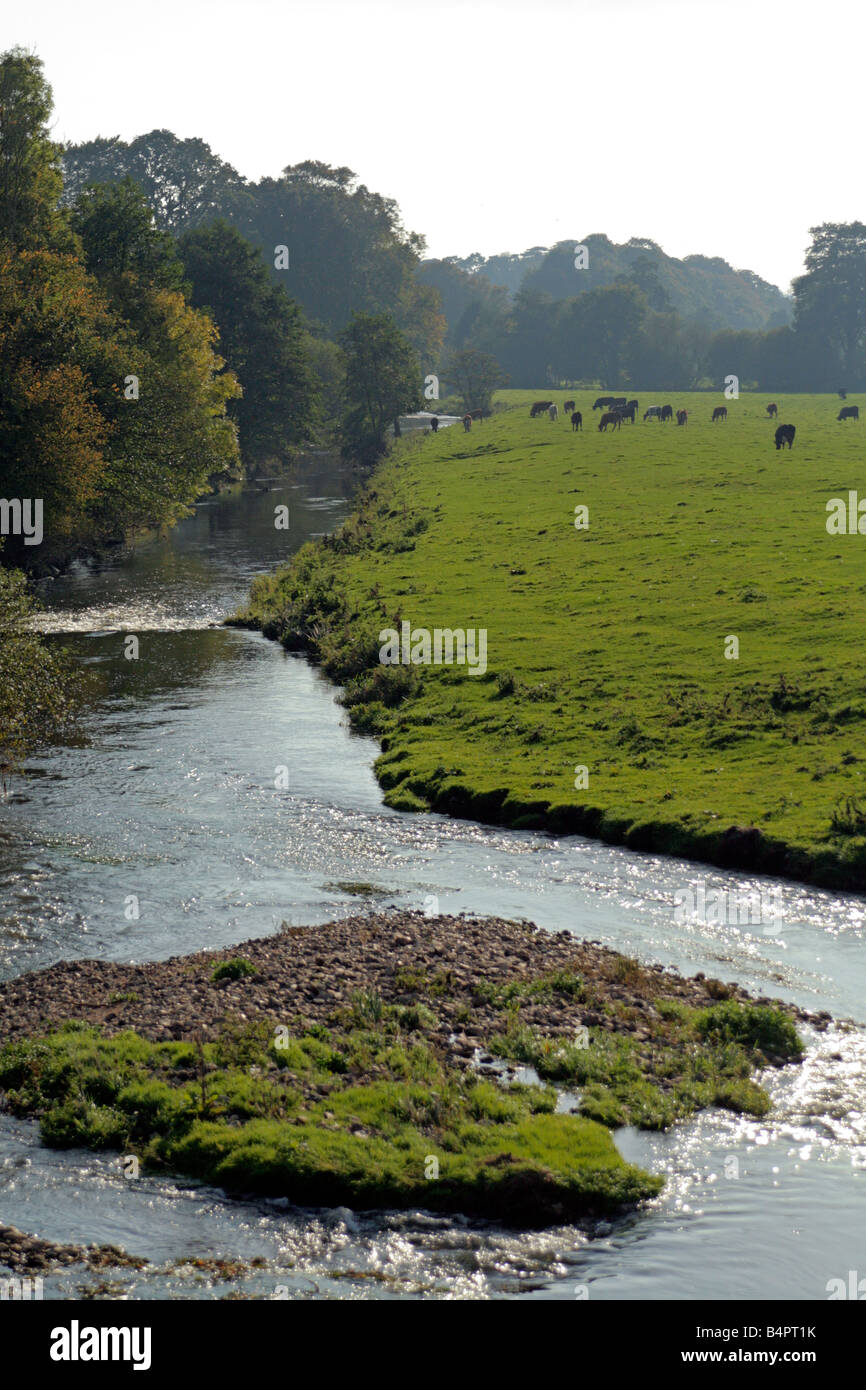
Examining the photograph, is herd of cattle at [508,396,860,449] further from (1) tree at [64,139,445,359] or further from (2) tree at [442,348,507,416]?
(1) tree at [64,139,445,359]

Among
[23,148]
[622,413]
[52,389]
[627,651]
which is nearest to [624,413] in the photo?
[622,413]

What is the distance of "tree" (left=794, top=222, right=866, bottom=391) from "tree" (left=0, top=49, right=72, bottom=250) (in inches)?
5497

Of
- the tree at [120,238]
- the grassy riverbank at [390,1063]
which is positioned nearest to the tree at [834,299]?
the tree at [120,238]

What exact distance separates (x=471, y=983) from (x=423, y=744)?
13.9 meters

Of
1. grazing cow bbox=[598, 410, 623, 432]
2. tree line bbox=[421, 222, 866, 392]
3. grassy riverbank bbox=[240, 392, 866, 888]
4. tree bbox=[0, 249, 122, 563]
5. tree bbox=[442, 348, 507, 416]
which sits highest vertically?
tree line bbox=[421, 222, 866, 392]

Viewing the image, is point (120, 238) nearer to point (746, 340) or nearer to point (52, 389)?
point (52, 389)

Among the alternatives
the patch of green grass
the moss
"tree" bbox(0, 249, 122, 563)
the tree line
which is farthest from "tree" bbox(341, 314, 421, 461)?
the patch of green grass

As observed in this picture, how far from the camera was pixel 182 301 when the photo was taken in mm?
70188

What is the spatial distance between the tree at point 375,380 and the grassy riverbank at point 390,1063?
99.3m

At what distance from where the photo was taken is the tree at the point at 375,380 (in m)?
113

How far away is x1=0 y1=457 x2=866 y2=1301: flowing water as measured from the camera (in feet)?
40.9

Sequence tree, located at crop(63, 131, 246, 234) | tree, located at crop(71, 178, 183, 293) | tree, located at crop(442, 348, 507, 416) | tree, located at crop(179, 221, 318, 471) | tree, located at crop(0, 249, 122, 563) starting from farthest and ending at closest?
tree, located at crop(63, 131, 246, 234) → tree, located at crop(442, 348, 507, 416) → tree, located at crop(179, 221, 318, 471) → tree, located at crop(71, 178, 183, 293) → tree, located at crop(0, 249, 122, 563)

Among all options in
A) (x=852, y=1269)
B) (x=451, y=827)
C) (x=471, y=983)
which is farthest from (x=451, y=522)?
(x=852, y=1269)

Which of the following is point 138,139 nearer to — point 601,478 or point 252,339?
point 252,339
